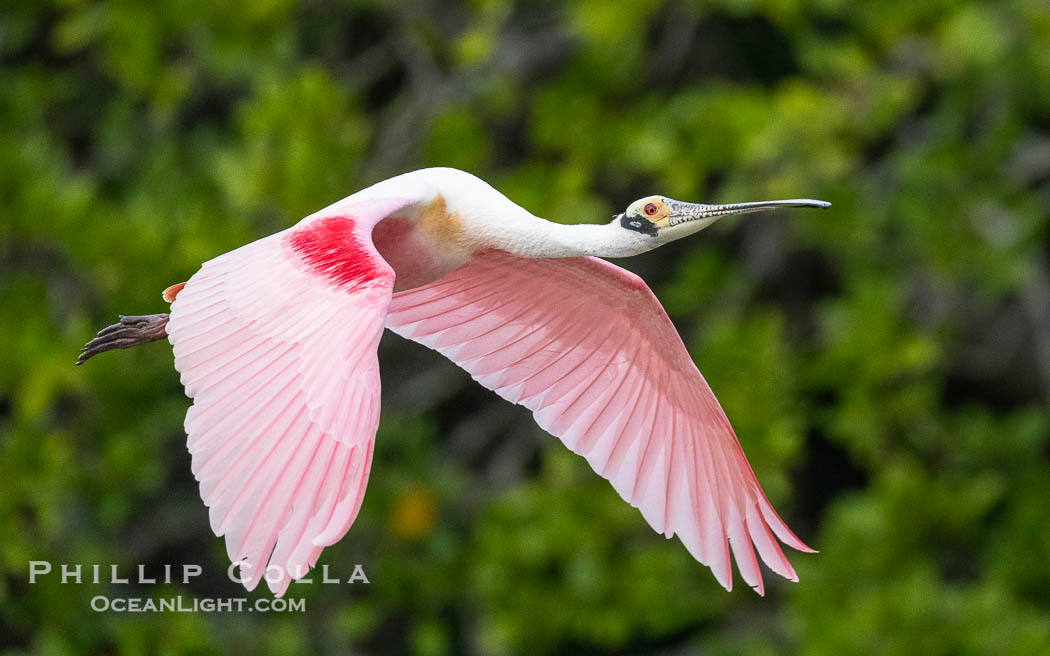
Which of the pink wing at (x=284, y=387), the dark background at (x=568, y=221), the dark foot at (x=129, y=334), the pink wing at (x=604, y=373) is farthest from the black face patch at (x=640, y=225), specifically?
the dark background at (x=568, y=221)

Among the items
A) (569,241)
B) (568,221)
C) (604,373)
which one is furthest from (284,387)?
(568,221)

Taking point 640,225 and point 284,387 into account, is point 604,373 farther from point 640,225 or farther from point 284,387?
point 284,387

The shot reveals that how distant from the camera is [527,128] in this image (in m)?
6.79

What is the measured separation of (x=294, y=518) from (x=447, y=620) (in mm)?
4016

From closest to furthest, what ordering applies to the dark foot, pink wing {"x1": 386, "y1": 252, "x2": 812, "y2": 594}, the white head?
the white head → the dark foot → pink wing {"x1": 386, "y1": 252, "x2": 812, "y2": 594}

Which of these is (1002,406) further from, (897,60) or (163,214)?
(163,214)

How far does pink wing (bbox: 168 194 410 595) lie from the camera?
2.90m

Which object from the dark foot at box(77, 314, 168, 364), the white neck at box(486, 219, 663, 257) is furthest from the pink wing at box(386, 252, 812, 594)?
the dark foot at box(77, 314, 168, 364)

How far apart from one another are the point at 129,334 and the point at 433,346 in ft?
2.16

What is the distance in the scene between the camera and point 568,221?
5.67 metres

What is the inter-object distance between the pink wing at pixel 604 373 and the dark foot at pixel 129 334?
50cm

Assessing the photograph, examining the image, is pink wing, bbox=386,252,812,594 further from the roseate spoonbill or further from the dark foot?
the dark foot

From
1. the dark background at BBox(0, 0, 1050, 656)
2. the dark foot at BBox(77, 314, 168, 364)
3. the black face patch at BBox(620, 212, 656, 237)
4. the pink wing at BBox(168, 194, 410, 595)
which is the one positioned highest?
the black face patch at BBox(620, 212, 656, 237)

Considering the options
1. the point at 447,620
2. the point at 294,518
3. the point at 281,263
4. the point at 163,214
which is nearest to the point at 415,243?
the point at 281,263
